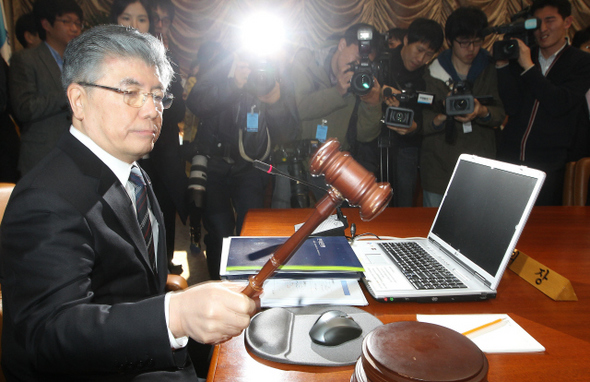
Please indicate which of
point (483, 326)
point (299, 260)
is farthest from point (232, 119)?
point (483, 326)

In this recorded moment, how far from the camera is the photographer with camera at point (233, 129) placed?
223 centimetres

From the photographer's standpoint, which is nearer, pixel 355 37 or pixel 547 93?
pixel 547 93

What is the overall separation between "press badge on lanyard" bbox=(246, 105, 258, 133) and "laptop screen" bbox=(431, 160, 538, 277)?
129cm

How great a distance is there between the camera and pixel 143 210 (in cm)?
105

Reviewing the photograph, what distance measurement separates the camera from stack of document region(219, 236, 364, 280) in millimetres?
1009

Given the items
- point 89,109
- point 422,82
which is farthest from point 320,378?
point 422,82

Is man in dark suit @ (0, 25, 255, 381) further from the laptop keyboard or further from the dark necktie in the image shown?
the laptop keyboard

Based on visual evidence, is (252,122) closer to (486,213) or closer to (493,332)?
(486,213)

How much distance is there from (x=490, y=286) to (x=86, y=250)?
953 mm

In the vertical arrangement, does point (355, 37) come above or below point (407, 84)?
above

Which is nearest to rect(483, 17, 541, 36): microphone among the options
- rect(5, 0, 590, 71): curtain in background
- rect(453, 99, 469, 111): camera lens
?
rect(453, 99, 469, 111): camera lens

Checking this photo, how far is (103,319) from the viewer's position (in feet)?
2.19

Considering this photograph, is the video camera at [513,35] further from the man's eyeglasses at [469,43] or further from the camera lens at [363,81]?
the camera lens at [363,81]

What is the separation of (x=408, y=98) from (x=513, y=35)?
783mm
